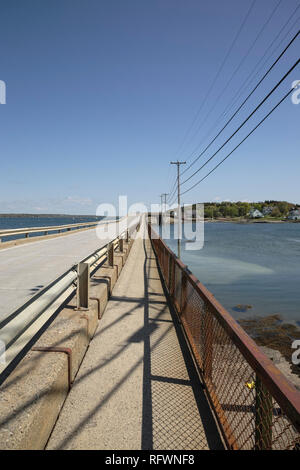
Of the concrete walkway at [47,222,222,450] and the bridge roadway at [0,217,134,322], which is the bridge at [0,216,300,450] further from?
A: the bridge roadway at [0,217,134,322]

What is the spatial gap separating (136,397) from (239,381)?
1262 millimetres

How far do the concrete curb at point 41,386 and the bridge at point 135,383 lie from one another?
0.03 feet

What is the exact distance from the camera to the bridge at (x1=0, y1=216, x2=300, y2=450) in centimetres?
234

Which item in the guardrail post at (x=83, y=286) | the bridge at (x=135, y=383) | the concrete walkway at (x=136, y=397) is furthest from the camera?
the guardrail post at (x=83, y=286)

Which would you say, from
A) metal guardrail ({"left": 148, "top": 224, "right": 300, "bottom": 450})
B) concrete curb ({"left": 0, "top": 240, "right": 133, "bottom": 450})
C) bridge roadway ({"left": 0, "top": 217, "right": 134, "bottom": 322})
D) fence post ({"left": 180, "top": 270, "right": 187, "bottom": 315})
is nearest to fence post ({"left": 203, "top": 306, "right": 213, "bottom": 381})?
metal guardrail ({"left": 148, "top": 224, "right": 300, "bottom": 450})

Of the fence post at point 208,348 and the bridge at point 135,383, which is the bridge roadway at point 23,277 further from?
the fence post at point 208,348

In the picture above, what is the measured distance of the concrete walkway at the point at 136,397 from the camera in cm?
282

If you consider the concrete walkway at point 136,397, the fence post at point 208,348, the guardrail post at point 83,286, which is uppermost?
the guardrail post at point 83,286

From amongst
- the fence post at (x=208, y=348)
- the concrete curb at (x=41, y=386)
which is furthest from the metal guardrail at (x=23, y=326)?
the fence post at (x=208, y=348)

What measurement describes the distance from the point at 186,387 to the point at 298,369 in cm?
535

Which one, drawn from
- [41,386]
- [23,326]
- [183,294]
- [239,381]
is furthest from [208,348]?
[23,326]

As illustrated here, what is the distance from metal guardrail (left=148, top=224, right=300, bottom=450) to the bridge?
0.04 feet

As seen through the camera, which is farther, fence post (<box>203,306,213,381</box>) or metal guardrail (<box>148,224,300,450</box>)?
fence post (<box>203,306,213,381</box>)
